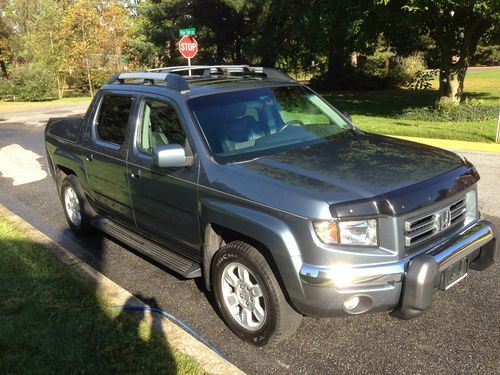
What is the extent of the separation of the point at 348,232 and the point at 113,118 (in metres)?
2.82

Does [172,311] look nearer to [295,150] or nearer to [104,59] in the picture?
[295,150]

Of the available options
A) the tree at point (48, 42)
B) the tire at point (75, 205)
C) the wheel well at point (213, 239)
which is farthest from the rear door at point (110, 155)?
the tree at point (48, 42)

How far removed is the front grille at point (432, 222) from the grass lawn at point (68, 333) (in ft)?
5.15

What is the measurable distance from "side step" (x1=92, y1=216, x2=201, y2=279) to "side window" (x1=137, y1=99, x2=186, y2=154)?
2.79 ft

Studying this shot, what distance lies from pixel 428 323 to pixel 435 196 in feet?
3.52

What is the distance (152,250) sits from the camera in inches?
167

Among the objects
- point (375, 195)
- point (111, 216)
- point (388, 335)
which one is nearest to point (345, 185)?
point (375, 195)

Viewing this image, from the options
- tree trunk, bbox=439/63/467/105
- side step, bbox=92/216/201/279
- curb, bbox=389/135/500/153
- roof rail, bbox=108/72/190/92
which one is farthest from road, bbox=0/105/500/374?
tree trunk, bbox=439/63/467/105

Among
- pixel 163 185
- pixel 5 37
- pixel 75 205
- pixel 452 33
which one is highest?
pixel 5 37

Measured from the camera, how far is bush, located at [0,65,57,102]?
3195 centimetres

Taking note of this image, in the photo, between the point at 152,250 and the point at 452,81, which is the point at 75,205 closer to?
the point at 152,250

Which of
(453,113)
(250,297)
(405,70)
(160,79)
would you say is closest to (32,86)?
(405,70)

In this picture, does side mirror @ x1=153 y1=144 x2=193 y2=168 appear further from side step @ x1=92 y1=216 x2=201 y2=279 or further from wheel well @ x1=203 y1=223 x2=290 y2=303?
side step @ x1=92 y1=216 x2=201 y2=279

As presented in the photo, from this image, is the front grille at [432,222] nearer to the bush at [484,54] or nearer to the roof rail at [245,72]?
the roof rail at [245,72]
